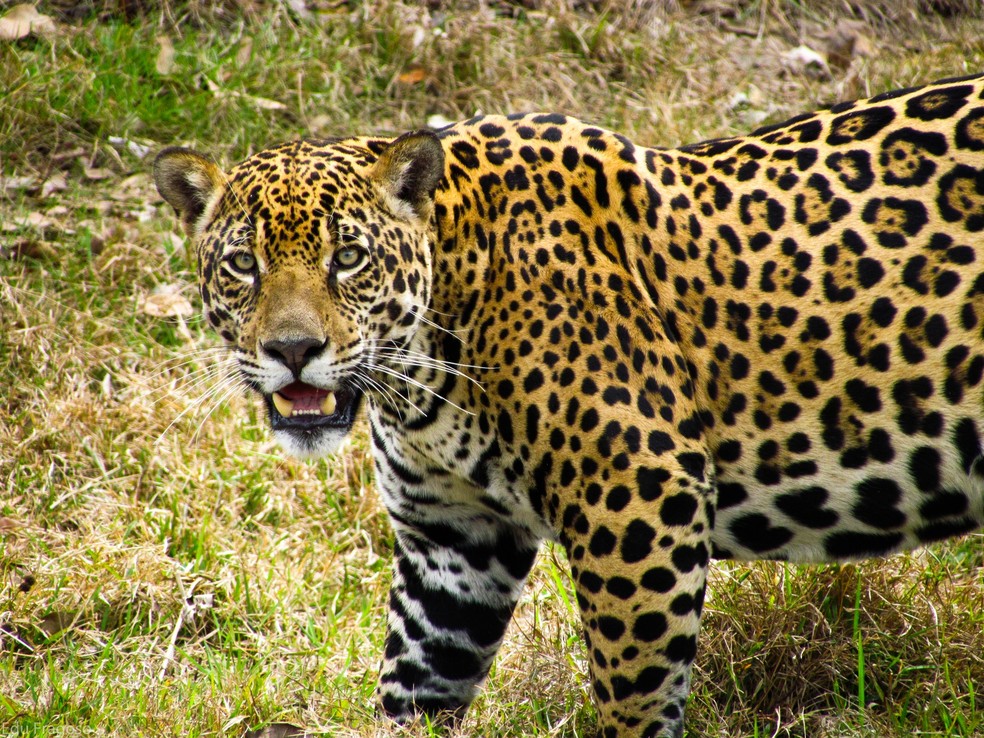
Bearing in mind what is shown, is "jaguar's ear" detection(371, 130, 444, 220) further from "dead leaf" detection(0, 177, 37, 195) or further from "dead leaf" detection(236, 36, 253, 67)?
"dead leaf" detection(236, 36, 253, 67)

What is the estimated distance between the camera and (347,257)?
4.47 meters

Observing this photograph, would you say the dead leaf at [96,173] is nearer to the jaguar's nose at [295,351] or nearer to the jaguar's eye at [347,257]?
the jaguar's eye at [347,257]

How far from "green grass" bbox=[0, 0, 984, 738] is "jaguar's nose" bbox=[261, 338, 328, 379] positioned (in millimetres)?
372

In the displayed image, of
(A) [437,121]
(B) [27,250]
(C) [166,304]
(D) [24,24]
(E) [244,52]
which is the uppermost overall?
(D) [24,24]

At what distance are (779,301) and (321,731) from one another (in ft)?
7.81

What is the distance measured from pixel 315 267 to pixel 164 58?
5615 millimetres

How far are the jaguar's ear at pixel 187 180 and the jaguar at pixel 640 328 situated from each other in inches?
0.5

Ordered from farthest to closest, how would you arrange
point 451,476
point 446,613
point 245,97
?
point 245,97
point 446,613
point 451,476

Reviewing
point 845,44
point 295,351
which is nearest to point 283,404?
point 295,351

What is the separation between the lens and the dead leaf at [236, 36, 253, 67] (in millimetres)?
9467

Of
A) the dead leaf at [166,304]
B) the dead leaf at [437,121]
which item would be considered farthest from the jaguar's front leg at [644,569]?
the dead leaf at [437,121]

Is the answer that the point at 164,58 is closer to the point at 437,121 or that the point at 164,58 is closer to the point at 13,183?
the point at 13,183

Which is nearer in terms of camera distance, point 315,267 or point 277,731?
point 315,267

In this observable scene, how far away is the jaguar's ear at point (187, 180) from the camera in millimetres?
4730
